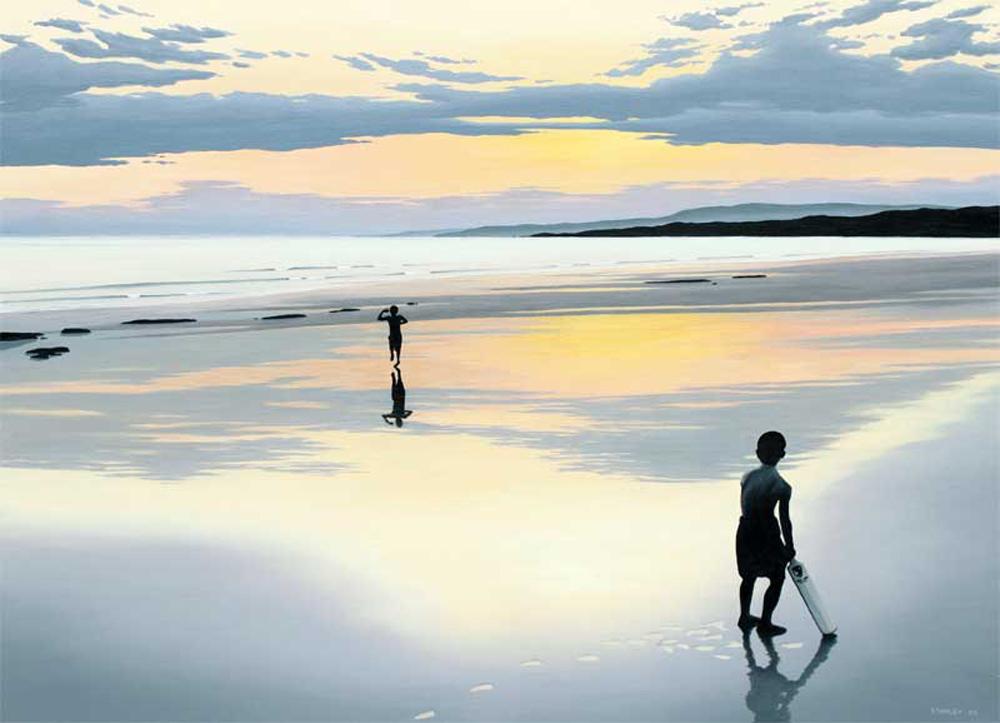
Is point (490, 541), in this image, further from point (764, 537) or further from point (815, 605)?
point (815, 605)

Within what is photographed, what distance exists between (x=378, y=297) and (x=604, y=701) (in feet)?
176

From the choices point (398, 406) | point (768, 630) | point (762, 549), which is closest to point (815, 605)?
point (768, 630)

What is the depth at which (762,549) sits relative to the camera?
873cm

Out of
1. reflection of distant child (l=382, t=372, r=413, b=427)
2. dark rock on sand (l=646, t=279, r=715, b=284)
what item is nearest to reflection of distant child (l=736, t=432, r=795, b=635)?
reflection of distant child (l=382, t=372, r=413, b=427)

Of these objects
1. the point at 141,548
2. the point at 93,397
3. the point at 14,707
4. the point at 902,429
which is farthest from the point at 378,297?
the point at 14,707

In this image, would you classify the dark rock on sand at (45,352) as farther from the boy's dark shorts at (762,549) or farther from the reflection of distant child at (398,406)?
the boy's dark shorts at (762,549)

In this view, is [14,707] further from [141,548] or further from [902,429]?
[902,429]

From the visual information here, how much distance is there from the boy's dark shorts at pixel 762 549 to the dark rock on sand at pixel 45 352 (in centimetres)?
2455

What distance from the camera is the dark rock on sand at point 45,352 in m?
30.7

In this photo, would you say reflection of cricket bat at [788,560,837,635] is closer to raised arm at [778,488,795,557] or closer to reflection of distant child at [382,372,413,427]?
raised arm at [778,488,795,557]

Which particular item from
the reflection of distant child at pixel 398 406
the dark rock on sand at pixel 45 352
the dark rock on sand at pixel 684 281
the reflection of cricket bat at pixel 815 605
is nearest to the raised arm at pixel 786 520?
the reflection of cricket bat at pixel 815 605

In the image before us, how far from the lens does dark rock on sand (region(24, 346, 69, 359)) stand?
3069 cm

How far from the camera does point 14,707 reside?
7523 mm

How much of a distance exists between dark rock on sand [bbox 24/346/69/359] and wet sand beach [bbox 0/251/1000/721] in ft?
14.1
